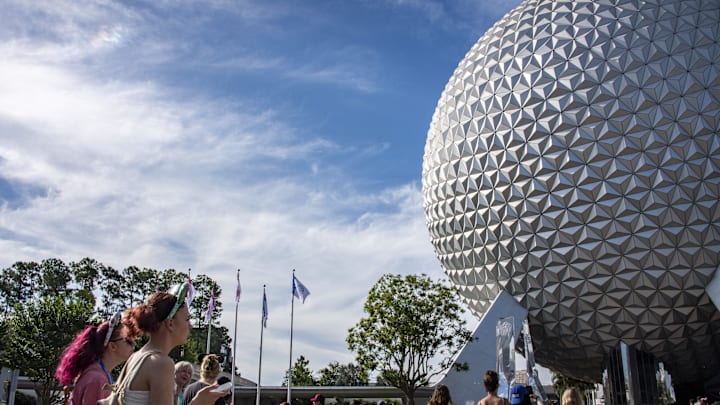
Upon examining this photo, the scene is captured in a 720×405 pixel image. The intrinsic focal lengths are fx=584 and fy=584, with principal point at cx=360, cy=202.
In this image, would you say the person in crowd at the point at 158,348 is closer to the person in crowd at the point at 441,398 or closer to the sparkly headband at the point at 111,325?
the sparkly headband at the point at 111,325

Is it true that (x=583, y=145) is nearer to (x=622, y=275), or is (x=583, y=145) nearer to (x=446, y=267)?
(x=622, y=275)

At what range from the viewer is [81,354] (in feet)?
13.9

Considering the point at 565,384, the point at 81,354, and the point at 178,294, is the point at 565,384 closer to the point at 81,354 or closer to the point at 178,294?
the point at 81,354

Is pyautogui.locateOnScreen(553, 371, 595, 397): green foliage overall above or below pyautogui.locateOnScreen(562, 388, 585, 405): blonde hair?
above

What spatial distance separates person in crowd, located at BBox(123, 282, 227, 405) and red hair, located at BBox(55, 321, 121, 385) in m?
0.71

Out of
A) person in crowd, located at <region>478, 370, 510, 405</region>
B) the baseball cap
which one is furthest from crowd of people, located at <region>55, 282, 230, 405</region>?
person in crowd, located at <region>478, 370, 510, 405</region>

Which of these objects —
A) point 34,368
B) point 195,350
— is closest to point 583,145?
point 34,368

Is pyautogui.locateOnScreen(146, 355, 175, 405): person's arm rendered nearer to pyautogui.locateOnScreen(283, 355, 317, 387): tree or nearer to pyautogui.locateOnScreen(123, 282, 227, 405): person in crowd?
pyautogui.locateOnScreen(123, 282, 227, 405): person in crowd

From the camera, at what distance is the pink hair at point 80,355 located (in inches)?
166

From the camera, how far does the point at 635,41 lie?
21562 millimetres

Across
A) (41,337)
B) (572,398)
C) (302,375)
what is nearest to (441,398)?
(572,398)

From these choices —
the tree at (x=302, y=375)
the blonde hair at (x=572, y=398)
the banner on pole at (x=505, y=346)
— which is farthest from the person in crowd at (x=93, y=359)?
the tree at (x=302, y=375)

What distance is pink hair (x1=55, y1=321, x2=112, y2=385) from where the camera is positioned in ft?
13.8

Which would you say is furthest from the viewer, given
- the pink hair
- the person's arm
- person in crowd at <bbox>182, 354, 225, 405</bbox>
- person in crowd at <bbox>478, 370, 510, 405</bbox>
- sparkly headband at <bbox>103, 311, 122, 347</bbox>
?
person in crowd at <bbox>478, 370, 510, 405</bbox>
